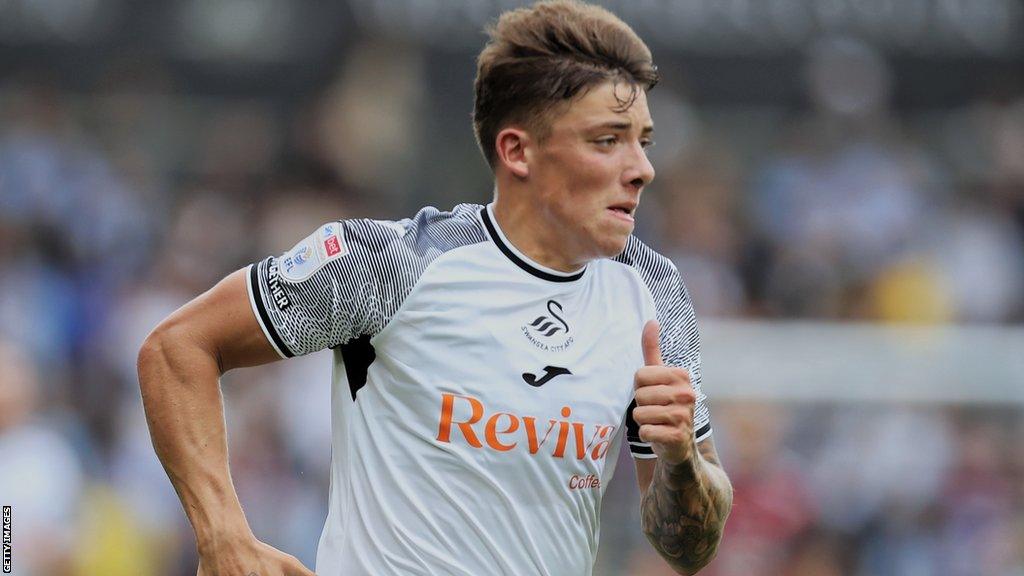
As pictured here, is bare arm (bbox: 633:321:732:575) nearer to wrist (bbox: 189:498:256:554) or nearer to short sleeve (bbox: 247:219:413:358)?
short sleeve (bbox: 247:219:413:358)

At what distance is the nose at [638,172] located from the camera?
13.0 feet

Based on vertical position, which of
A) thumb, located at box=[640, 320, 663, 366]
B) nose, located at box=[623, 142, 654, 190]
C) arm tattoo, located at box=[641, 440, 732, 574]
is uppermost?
nose, located at box=[623, 142, 654, 190]

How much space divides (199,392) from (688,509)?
1323 millimetres

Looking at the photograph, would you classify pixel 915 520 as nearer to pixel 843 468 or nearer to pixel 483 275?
pixel 843 468

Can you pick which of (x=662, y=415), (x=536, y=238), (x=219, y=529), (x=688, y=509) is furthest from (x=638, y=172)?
(x=219, y=529)

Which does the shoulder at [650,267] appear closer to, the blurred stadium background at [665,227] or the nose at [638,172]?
the nose at [638,172]

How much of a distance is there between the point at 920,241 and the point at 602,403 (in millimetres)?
8122

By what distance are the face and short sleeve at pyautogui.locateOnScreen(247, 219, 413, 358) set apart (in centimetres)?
47

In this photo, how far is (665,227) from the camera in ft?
36.0

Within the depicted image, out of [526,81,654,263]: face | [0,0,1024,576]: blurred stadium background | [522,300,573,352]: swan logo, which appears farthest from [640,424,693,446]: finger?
[0,0,1024,576]: blurred stadium background

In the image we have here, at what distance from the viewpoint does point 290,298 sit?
378 cm

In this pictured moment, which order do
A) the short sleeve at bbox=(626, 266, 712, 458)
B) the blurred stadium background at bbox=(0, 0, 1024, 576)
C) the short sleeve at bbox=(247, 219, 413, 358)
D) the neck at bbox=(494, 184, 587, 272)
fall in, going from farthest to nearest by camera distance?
the blurred stadium background at bbox=(0, 0, 1024, 576), the short sleeve at bbox=(626, 266, 712, 458), the neck at bbox=(494, 184, 587, 272), the short sleeve at bbox=(247, 219, 413, 358)

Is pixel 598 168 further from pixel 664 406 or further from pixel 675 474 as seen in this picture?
pixel 675 474

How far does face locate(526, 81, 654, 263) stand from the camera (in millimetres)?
3951
